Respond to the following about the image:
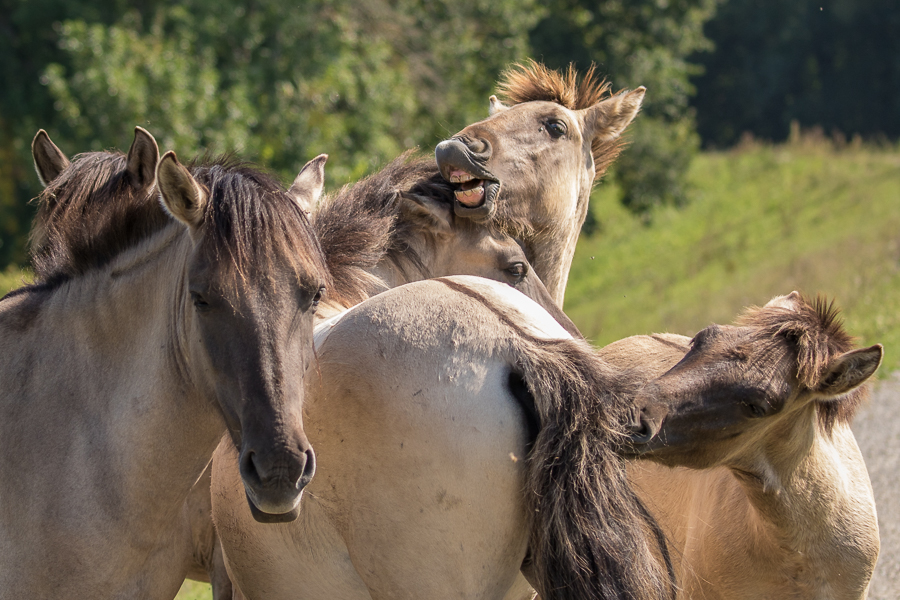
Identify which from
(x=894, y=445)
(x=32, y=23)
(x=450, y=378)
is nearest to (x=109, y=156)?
(x=450, y=378)

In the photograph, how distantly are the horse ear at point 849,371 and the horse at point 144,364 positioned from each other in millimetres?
2109

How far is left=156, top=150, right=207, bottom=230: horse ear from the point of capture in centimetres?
258

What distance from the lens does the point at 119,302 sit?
292 centimetres

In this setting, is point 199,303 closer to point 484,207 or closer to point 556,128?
point 484,207

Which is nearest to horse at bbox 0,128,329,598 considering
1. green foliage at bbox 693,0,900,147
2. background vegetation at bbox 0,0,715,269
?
background vegetation at bbox 0,0,715,269

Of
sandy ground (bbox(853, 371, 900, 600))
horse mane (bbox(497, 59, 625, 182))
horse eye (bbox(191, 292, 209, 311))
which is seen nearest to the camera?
horse eye (bbox(191, 292, 209, 311))

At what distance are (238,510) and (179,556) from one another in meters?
0.29

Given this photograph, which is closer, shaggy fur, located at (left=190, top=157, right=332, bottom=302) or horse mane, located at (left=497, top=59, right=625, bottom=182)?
shaggy fur, located at (left=190, top=157, right=332, bottom=302)

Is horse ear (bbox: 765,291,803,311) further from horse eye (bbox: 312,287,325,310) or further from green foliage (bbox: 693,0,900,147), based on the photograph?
green foliage (bbox: 693,0,900,147)

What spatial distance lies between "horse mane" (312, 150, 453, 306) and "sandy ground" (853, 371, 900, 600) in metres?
3.25

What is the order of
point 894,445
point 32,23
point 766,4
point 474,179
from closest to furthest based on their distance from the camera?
1. point 474,179
2. point 894,445
3. point 32,23
4. point 766,4

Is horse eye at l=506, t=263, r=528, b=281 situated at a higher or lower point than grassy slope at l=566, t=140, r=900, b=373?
higher

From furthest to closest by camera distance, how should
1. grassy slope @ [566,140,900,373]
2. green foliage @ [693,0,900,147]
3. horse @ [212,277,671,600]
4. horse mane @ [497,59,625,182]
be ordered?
1. green foliage @ [693,0,900,147]
2. grassy slope @ [566,140,900,373]
3. horse mane @ [497,59,625,182]
4. horse @ [212,277,671,600]

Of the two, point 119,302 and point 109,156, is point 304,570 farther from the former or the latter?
point 109,156
